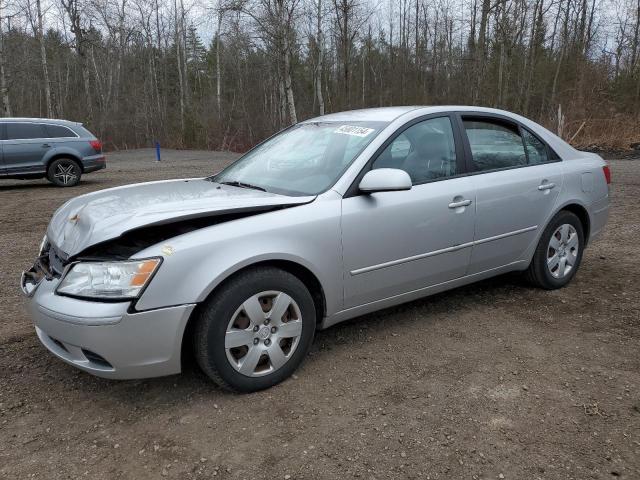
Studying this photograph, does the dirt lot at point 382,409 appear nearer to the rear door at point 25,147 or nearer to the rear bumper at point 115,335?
the rear bumper at point 115,335

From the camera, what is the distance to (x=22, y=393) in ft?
9.64

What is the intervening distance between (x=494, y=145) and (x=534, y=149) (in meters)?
0.47

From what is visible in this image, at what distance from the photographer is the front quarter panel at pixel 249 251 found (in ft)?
8.34

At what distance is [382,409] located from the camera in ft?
8.99

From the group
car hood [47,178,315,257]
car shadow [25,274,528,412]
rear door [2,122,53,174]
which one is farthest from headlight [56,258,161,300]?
rear door [2,122,53,174]

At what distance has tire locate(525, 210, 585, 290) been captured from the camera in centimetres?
428

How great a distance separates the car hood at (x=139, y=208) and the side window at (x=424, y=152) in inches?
28.3

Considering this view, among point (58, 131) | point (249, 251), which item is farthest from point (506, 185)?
point (58, 131)

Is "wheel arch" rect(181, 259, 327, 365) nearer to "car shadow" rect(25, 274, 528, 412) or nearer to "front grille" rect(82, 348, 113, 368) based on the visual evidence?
"car shadow" rect(25, 274, 528, 412)

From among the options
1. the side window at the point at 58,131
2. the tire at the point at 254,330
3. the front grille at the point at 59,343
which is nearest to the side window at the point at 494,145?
the tire at the point at 254,330

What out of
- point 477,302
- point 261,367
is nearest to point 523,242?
point 477,302

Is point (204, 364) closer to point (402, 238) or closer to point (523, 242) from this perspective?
point (402, 238)

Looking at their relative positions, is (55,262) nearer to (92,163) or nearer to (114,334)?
(114,334)

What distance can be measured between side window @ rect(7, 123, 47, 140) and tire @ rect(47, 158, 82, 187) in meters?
0.70
